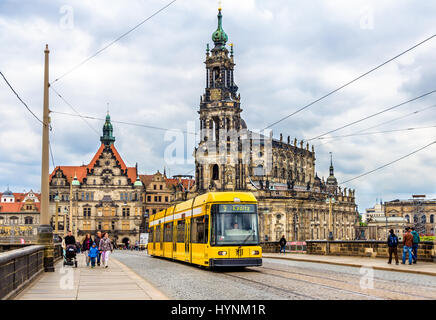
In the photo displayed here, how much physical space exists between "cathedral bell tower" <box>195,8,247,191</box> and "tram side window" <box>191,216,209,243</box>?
65.6m

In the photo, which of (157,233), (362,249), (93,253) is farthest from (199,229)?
(157,233)

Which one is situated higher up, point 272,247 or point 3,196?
point 3,196

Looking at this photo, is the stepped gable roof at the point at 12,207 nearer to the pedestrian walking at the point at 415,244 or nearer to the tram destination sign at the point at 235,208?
the tram destination sign at the point at 235,208

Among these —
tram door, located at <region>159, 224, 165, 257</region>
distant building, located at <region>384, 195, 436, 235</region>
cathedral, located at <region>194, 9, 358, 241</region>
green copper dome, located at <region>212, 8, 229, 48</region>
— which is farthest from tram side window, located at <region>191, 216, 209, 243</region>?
distant building, located at <region>384, 195, 436, 235</region>

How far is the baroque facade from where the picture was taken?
10744 centimetres

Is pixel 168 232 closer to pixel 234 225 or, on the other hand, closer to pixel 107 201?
pixel 234 225

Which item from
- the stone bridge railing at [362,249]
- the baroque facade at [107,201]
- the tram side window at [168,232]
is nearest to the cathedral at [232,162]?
the baroque facade at [107,201]
